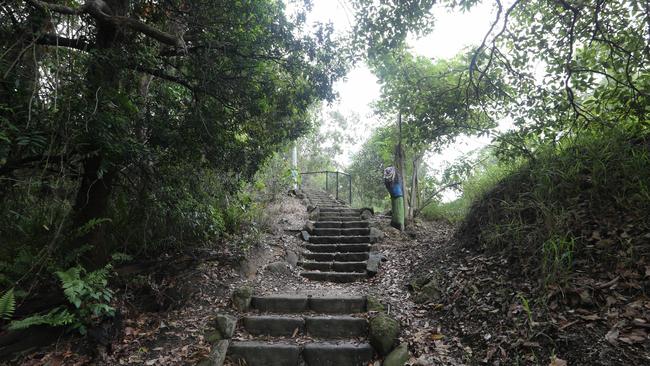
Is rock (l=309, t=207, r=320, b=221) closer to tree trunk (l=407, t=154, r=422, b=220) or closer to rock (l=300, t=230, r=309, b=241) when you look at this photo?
rock (l=300, t=230, r=309, b=241)

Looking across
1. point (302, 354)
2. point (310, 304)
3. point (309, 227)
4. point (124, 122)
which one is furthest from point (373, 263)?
point (124, 122)

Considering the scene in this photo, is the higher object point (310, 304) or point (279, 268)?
point (279, 268)

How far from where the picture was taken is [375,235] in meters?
6.96

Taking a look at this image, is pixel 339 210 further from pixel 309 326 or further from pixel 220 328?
pixel 220 328

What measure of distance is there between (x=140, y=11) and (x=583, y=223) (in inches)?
236

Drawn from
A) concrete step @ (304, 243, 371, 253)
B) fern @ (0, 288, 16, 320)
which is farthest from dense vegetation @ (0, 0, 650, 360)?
concrete step @ (304, 243, 371, 253)

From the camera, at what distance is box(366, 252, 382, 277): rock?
18.0ft

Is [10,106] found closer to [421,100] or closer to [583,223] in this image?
[583,223]

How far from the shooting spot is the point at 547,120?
456 centimetres

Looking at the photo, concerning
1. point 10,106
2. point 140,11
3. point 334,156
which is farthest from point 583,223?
point 334,156

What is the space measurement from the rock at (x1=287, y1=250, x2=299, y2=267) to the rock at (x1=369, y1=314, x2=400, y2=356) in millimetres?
2734

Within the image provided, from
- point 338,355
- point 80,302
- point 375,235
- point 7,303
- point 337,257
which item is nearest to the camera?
point 7,303

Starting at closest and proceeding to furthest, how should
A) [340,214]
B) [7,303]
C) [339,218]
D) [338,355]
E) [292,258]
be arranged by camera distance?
[7,303] < [338,355] < [292,258] < [339,218] < [340,214]

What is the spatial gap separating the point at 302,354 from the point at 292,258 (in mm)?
2835
